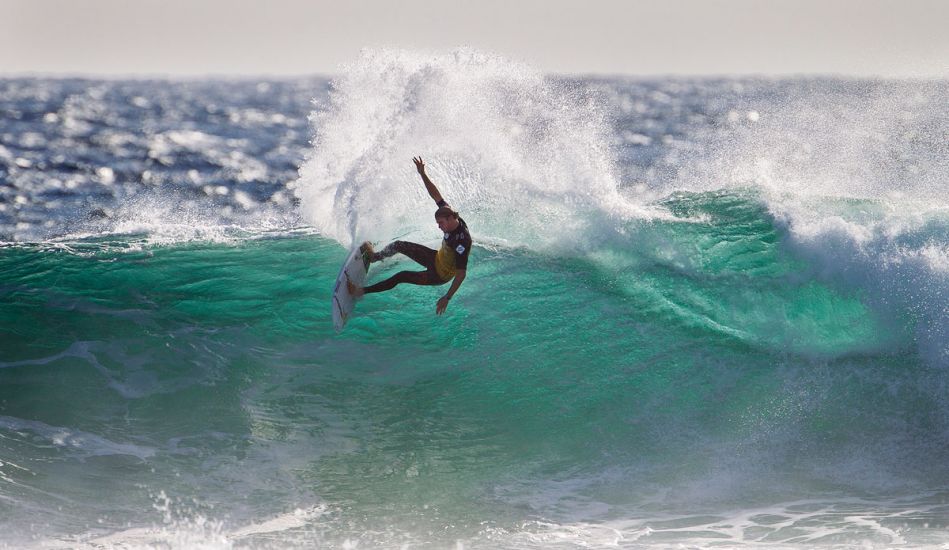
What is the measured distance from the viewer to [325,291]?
10.1m

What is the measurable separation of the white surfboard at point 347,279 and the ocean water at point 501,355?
64 centimetres

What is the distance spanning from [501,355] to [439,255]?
154cm

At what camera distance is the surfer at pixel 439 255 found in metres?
7.71

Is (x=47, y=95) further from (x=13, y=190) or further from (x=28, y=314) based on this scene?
(x=28, y=314)

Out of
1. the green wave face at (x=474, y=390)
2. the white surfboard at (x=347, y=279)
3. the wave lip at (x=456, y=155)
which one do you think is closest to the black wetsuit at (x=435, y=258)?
the white surfboard at (x=347, y=279)

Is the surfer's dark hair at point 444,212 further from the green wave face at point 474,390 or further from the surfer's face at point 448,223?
the green wave face at point 474,390

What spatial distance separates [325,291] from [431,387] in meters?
1.97

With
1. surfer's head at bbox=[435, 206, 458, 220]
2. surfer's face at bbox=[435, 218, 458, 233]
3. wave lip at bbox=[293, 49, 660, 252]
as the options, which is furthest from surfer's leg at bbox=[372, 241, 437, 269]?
wave lip at bbox=[293, 49, 660, 252]

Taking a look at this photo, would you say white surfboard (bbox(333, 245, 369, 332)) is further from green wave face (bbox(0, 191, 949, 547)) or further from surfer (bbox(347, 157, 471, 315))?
green wave face (bbox(0, 191, 949, 547))

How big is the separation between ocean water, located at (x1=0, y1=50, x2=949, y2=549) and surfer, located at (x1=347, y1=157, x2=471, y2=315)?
80 centimetres

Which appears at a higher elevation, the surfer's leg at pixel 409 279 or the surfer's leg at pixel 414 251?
the surfer's leg at pixel 414 251

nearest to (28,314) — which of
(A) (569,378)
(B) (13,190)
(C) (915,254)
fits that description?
(A) (569,378)

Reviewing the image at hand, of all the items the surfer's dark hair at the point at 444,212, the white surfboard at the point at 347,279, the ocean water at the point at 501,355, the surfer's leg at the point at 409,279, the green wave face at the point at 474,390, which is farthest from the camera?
the white surfboard at the point at 347,279

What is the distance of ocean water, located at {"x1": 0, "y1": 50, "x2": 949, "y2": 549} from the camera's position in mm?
6996
